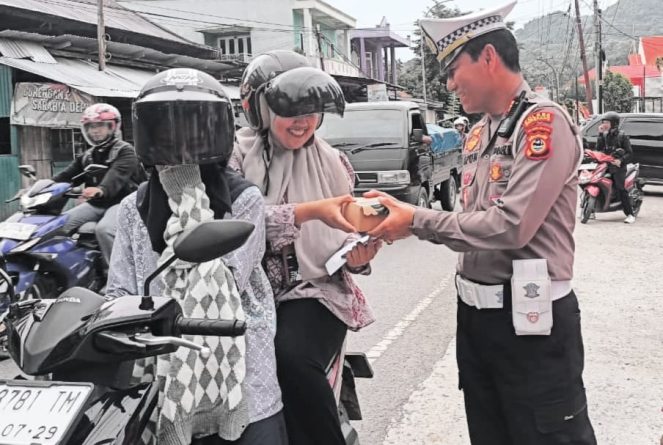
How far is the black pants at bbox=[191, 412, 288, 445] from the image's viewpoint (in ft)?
5.97

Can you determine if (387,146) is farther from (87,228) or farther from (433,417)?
(433,417)

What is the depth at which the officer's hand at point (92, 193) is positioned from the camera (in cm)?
552

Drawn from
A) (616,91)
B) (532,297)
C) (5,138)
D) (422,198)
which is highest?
(616,91)

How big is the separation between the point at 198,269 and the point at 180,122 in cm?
36

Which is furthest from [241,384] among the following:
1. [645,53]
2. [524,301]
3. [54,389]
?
[645,53]

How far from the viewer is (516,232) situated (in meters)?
2.03

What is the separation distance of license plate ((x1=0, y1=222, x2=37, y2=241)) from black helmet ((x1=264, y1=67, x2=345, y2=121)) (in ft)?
10.8

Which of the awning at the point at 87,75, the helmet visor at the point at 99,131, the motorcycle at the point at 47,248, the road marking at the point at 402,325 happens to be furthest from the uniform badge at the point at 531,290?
the awning at the point at 87,75

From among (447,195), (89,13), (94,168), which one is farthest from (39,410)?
(89,13)

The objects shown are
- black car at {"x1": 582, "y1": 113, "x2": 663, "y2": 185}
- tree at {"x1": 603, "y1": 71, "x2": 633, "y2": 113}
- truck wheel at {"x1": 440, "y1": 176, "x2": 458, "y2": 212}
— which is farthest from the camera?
tree at {"x1": 603, "y1": 71, "x2": 633, "y2": 113}

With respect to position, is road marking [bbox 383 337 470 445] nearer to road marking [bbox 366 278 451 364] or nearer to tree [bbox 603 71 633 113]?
road marking [bbox 366 278 451 364]

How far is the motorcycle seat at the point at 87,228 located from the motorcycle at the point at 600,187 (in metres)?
8.43

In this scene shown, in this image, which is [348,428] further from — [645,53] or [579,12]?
[645,53]

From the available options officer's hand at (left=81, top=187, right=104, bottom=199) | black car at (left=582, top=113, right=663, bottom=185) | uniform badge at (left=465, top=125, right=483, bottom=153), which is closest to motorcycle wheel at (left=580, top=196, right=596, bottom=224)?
black car at (left=582, top=113, right=663, bottom=185)
